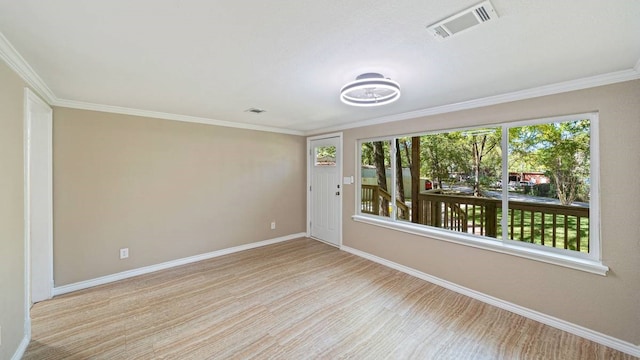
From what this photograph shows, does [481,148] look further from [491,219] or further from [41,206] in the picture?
[41,206]

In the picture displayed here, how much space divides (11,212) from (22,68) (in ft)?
3.55

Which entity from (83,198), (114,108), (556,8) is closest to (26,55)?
(114,108)

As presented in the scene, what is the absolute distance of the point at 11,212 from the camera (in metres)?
1.69

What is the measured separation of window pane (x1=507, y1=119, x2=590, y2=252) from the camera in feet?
7.23

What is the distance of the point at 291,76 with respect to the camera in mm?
2062

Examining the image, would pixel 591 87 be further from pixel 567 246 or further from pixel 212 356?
pixel 212 356

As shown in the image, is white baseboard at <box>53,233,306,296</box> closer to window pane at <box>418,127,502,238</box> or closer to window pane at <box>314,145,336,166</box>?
window pane at <box>314,145,336,166</box>

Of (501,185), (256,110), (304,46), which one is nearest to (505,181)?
(501,185)

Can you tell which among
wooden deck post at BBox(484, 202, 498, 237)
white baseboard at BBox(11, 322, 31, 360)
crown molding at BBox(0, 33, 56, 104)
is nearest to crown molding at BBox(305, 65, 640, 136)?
wooden deck post at BBox(484, 202, 498, 237)

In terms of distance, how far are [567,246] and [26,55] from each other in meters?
4.72

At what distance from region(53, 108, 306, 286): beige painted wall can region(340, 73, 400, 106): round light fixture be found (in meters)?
2.55

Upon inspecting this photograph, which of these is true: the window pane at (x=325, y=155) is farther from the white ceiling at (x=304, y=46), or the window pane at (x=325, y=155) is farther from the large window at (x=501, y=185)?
the white ceiling at (x=304, y=46)

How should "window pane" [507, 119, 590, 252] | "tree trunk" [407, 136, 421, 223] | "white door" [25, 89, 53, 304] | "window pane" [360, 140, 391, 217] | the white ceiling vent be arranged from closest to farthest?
the white ceiling vent
"window pane" [507, 119, 590, 252]
"white door" [25, 89, 53, 304]
"tree trunk" [407, 136, 421, 223]
"window pane" [360, 140, 391, 217]

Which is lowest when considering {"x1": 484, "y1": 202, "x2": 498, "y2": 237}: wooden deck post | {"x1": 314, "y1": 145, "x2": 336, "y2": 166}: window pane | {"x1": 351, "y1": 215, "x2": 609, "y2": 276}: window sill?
{"x1": 351, "y1": 215, "x2": 609, "y2": 276}: window sill
